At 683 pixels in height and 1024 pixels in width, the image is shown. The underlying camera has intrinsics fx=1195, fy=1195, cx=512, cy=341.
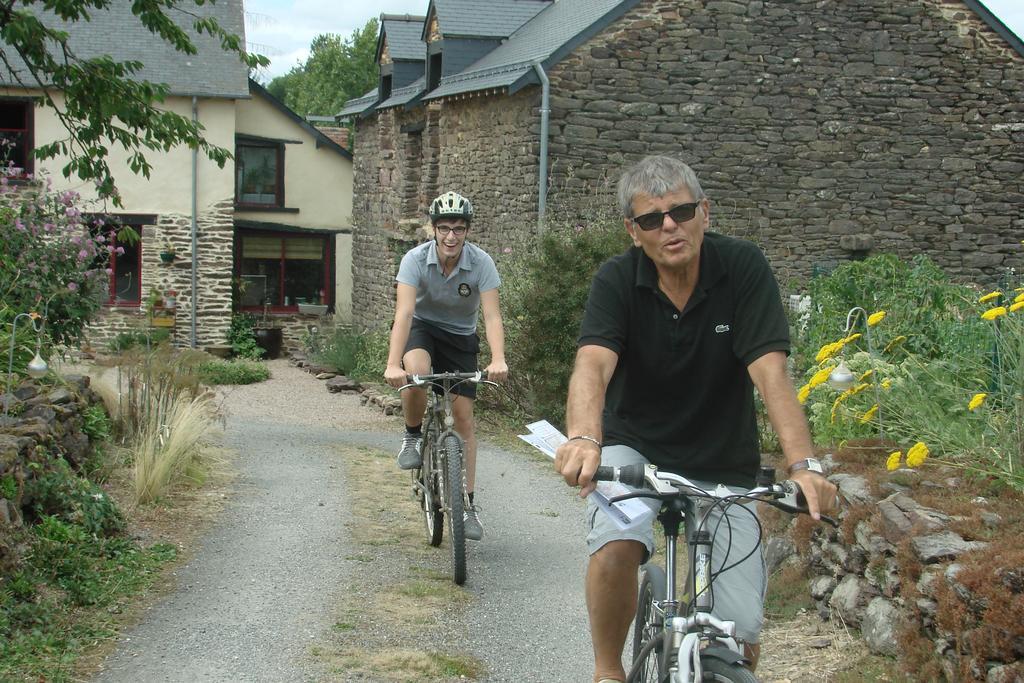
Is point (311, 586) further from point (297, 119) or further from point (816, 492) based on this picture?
point (297, 119)

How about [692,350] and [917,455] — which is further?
[917,455]

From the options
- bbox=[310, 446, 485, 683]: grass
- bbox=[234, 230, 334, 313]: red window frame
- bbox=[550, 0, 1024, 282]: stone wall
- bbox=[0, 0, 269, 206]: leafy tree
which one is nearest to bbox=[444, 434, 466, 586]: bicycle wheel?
bbox=[310, 446, 485, 683]: grass

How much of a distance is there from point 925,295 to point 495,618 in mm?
4815

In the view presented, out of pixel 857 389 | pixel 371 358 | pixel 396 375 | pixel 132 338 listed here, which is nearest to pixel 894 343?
pixel 857 389

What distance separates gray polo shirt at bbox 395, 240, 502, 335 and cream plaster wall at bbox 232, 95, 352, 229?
24860 millimetres

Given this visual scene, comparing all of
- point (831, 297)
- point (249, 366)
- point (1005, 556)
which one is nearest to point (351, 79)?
point (249, 366)

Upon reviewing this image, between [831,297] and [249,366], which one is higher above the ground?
[831,297]

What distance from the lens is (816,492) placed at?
3.25 meters

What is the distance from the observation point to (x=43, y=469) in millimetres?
6676

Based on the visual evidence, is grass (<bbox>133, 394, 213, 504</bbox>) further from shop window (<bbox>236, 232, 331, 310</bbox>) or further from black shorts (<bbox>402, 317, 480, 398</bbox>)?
shop window (<bbox>236, 232, 331, 310</bbox>)

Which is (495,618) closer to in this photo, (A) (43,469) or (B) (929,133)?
(A) (43,469)

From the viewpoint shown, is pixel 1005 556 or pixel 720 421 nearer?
pixel 720 421

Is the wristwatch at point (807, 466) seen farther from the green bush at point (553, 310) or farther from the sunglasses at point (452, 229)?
the green bush at point (553, 310)

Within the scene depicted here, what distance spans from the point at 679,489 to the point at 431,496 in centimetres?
412
